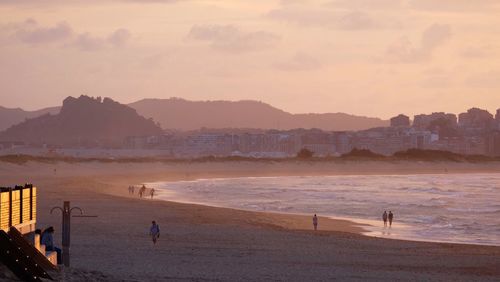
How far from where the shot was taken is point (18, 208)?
17484 millimetres

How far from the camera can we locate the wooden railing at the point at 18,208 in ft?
53.8

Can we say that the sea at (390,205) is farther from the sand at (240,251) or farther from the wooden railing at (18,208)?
the wooden railing at (18,208)

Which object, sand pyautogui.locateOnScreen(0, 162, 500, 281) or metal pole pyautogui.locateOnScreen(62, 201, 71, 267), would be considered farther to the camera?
sand pyautogui.locateOnScreen(0, 162, 500, 281)

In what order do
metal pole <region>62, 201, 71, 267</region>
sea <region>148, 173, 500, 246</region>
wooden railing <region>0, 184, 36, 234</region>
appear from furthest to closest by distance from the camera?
sea <region>148, 173, 500, 246</region>, metal pole <region>62, 201, 71, 267</region>, wooden railing <region>0, 184, 36, 234</region>

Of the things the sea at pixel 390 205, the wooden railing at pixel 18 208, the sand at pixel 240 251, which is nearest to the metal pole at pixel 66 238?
the sand at pixel 240 251

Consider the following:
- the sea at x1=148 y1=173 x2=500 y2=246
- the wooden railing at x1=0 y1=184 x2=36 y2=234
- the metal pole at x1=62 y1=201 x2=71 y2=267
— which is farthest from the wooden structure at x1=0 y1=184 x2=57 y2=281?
the sea at x1=148 y1=173 x2=500 y2=246

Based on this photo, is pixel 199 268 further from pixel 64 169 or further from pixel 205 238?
pixel 64 169

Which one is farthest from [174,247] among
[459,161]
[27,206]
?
[459,161]

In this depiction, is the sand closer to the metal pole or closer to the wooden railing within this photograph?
the metal pole

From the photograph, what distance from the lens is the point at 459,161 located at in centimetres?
14825

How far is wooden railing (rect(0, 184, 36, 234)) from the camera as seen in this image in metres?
16.4

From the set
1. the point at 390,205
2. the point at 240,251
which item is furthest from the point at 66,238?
the point at 390,205

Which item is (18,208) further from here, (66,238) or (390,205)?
(390,205)

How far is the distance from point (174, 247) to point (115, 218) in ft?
34.4
